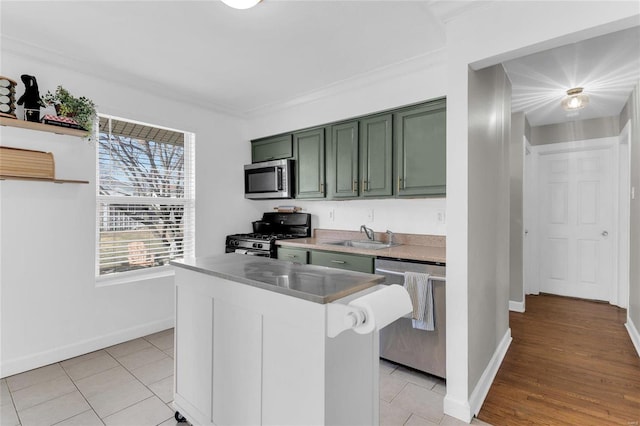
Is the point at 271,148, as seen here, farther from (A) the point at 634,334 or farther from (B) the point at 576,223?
(B) the point at 576,223

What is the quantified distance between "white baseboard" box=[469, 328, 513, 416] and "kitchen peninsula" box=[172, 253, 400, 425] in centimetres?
96

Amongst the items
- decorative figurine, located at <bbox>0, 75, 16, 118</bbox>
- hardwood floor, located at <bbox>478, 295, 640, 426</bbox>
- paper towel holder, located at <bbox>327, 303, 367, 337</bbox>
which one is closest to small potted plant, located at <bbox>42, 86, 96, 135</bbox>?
decorative figurine, located at <bbox>0, 75, 16, 118</bbox>

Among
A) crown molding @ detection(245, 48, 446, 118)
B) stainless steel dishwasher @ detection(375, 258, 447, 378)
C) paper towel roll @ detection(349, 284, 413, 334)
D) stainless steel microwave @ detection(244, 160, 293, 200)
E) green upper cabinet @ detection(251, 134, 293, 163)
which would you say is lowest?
stainless steel dishwasher @ detection(375, 258, 447, 378)

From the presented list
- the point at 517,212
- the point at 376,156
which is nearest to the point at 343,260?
the point at 376,156

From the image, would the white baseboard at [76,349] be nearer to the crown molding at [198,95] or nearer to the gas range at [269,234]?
the gas range at [269,234]

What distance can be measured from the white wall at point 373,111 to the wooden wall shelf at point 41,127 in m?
1.94

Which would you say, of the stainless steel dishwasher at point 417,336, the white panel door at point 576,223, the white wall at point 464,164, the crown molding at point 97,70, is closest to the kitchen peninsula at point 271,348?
the white wall at point 464,164

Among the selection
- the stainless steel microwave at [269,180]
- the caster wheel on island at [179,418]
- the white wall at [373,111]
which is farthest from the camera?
the stainless steel microwave at [269,180]

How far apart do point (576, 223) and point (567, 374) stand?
2.82m

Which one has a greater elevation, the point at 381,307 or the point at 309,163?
the point at 309,163

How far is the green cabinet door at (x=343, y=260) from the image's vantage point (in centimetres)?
269

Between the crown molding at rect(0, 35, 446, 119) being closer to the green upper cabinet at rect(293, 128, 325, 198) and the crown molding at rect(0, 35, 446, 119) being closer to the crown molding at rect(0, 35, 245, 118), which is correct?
the crown molding at rect(0, 35, 245, 118)

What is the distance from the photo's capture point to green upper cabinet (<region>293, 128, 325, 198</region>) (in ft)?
11.4

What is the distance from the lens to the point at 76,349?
276 centimetres
